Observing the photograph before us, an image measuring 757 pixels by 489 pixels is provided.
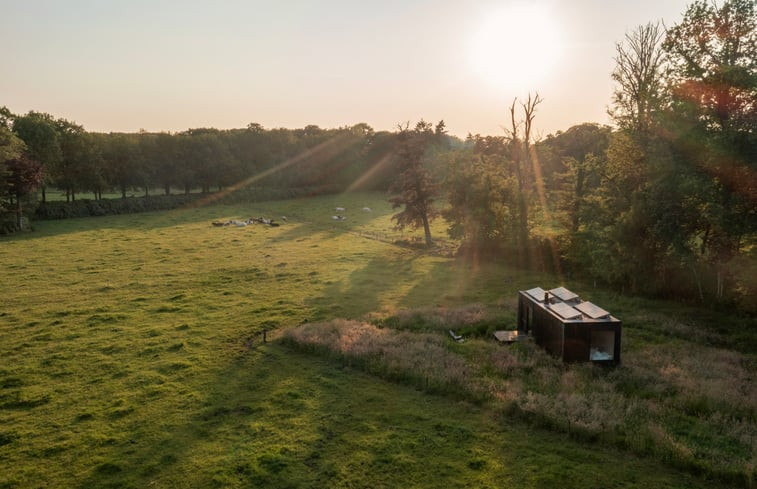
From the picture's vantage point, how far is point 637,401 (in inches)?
589

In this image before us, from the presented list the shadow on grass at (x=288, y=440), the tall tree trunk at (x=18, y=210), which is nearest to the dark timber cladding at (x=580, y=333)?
the shadow on grass at (x=288, y=440)

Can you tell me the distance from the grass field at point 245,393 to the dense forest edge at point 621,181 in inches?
133

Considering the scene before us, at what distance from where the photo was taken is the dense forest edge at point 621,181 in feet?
72.9

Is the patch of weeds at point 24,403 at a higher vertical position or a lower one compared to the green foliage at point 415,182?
lower

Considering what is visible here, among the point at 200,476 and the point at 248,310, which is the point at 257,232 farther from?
the point at 200,476

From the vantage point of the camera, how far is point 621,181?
1143 inches

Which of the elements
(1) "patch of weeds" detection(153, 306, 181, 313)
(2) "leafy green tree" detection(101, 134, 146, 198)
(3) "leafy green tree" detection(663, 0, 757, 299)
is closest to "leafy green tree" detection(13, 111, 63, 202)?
(2) "leafy green tree" detection(101, 134, 146, 198)

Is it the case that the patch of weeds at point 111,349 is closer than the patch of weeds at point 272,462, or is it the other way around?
the patch of weeds at point 272,462

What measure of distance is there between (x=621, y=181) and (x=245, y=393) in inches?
1027

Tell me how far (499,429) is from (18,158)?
67.1m

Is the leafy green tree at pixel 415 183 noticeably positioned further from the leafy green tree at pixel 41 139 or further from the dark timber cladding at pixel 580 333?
the leafy green tree at pixel 41 139

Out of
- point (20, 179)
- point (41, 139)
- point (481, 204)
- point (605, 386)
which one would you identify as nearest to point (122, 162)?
point (41, 139)

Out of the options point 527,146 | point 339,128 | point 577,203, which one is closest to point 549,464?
point 577,203

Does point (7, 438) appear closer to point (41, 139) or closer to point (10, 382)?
point (10, 382)
